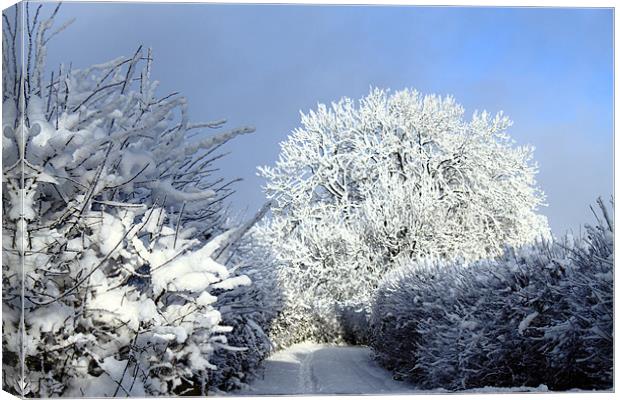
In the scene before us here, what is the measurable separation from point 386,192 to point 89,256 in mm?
7734

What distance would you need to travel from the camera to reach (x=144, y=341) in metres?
4.57

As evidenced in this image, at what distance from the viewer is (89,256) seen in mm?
4473

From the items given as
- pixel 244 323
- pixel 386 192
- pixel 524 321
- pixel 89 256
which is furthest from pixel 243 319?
pixel 386 192

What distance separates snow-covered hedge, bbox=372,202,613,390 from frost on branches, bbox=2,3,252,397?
8.54 feet

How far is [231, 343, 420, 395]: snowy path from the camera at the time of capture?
5984mm

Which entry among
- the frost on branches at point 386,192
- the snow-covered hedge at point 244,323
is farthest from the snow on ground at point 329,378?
the frost on branches at point 386,192

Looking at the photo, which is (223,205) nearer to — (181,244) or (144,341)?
(181,244)

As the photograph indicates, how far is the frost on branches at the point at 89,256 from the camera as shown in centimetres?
446

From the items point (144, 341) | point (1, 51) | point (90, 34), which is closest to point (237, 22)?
point (90, 34)

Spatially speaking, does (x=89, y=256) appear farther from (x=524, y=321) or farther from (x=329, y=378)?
(x=524, y=321)

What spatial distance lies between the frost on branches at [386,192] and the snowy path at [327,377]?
5.76ft

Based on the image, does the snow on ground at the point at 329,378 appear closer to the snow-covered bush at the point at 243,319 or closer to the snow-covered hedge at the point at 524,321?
the snow-covered bush at the point at 243,319

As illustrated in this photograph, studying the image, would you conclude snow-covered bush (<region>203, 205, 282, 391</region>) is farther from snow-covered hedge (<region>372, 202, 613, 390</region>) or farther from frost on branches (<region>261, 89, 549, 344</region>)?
snow-covered hedge (<region>372, 202, 613, 390</region>)

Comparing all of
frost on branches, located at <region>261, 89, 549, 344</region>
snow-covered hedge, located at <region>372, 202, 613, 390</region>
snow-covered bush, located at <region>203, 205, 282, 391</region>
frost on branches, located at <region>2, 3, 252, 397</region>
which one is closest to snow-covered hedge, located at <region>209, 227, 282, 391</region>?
snow-covered bush, located at <region>203, 205, 282, 391</region>
